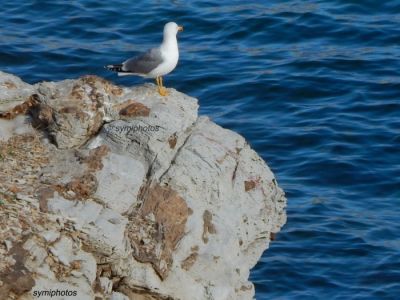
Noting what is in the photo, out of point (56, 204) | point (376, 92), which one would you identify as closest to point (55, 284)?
point (56, 204)

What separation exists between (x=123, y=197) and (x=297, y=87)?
10.8 metres

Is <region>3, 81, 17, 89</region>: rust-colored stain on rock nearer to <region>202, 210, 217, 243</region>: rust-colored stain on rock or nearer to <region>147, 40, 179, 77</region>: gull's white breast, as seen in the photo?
<region>147, 40, 179, 77</region>: gull's white breast

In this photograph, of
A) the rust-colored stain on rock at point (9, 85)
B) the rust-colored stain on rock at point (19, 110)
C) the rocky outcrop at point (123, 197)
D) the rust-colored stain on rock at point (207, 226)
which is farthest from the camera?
the rust-colored stain on rock at point (9, 85)

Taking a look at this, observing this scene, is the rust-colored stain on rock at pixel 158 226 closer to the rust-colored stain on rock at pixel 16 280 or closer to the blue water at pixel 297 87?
the rust-colored stain on rock at pixel 16 280

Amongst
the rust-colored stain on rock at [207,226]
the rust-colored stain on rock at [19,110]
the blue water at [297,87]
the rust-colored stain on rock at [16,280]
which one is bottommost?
the blue water at [297,87]

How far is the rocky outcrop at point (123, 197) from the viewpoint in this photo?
9141 millimetres

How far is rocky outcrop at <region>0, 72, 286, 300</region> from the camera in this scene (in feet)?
30.0

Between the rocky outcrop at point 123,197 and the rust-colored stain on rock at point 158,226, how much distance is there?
12mm

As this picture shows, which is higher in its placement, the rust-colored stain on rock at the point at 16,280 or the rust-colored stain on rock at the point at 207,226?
the rust-colored stain on rock at the point at 16,280

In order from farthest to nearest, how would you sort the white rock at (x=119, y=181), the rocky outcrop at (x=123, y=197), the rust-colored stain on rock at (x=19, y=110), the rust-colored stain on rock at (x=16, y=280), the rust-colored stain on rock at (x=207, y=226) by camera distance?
1. the rust-colored stain on rock at (x=19, y=110)
2. the rust-colored stain on rock at (x=207, y=226)
3. the white rock at (x=119, y=181)
4. the rocky outcrop at (x=123, y=197)
5. the rust-colored stain on rock at (x=16, y=280)

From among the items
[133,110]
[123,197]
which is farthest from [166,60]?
[123,197]

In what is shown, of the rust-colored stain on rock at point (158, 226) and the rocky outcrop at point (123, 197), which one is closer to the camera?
the rocky outcrop at point (123, 197)

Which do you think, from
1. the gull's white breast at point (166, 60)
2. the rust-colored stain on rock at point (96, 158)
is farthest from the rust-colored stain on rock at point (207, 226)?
the gull's white breast at point (166, 60)

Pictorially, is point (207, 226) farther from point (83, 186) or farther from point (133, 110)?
point (133, 110)
